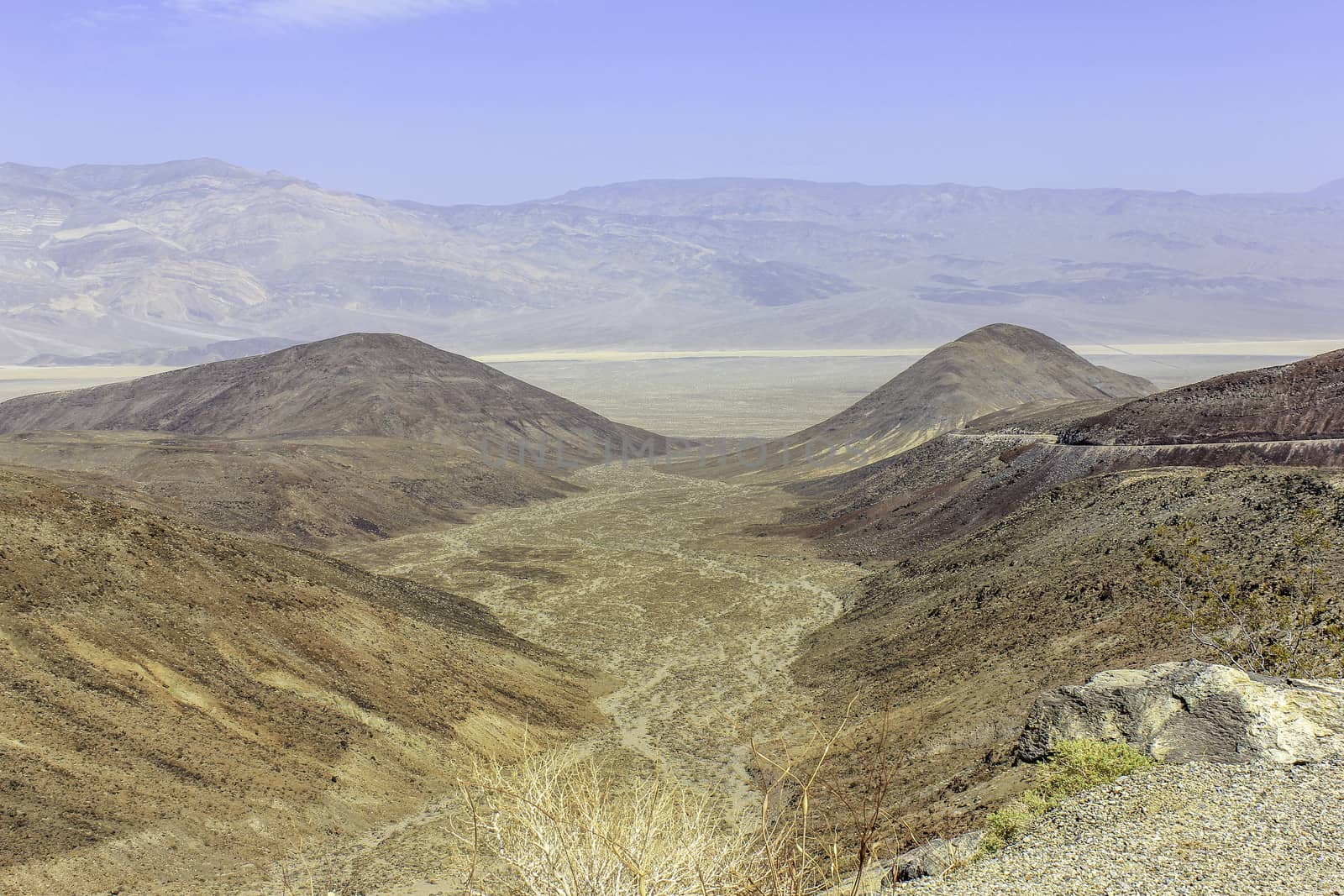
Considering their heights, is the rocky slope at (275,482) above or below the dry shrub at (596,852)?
below

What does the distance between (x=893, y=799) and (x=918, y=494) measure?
3815 centimetres

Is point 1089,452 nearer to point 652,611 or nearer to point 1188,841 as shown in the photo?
point 652,611

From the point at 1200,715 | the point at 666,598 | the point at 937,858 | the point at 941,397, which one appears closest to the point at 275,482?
the point at 666,598

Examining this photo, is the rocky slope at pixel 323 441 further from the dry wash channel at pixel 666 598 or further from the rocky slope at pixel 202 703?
the rocky slope at pixel 202 703

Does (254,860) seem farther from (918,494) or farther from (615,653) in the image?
(918,494)

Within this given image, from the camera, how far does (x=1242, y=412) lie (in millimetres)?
47594

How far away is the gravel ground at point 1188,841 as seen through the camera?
10953 mm

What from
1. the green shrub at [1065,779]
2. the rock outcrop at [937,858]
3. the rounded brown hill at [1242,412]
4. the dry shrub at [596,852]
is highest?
the rounded brown hill at [1242,412]

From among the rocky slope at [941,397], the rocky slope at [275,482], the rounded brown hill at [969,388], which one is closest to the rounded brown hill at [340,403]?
the rocky slope at [275,482]

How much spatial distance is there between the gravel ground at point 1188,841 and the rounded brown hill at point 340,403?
268ft

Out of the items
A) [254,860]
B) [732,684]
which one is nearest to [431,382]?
[732,684]

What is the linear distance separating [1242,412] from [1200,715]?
37783mm

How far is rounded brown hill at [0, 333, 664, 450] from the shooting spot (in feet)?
311

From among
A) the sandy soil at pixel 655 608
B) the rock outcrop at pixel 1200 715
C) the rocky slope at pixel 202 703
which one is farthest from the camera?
the sandy soil at pixel 655 608
